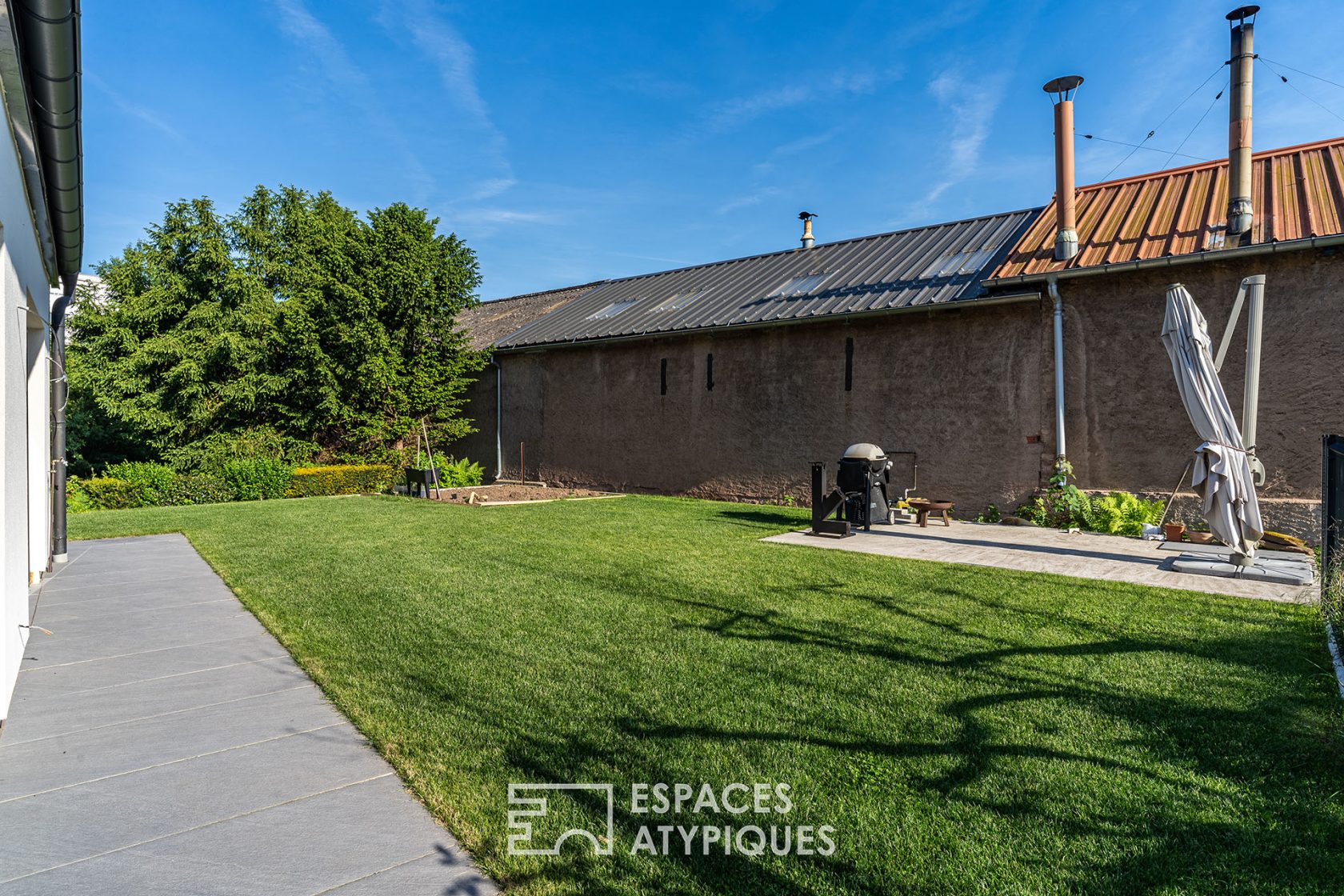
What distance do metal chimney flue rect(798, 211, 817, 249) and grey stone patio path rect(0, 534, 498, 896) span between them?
15.9 m

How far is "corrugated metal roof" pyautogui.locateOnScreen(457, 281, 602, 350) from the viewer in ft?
63.1

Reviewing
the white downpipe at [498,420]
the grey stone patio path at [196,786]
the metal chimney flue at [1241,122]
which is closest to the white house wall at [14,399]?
the grey stone patio path at [196,786]

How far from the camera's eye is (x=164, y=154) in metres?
12.1

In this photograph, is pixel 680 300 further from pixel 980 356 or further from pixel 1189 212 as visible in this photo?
pixel 1189 212

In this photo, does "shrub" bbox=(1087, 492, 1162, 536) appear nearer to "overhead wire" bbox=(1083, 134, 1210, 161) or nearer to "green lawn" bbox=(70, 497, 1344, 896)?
"green lawn" bbox=(70, 497, 1344, 896)

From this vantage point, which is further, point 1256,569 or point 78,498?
point 78,498

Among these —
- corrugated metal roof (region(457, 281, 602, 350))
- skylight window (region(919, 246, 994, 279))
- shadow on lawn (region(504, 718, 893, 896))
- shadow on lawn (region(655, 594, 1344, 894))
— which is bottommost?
shadow on lawn (region(504, 718, 893, 896))

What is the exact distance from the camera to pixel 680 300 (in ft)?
52.4

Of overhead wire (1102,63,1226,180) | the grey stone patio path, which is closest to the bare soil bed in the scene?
the grey stone patio path

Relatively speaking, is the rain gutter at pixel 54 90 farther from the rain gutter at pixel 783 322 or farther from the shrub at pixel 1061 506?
the shrub at pixel 1061 506

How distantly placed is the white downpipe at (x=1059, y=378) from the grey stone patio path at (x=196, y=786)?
9.60 m

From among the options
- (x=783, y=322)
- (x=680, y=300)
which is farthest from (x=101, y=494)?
(x=783, y=322)

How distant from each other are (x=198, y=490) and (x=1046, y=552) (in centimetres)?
1475

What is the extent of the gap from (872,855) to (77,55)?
5.13 m
